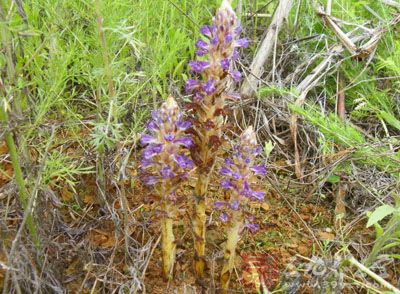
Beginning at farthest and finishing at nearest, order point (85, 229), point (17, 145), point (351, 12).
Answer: point (351, 12)
point (85, 229)
point (17, 145)

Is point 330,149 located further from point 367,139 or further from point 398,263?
point 398,263

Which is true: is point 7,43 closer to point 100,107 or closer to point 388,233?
point 100,107

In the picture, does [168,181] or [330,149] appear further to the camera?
[330,149]

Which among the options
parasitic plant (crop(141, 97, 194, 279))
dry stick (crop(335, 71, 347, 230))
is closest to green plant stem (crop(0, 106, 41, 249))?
parasitic plant (crop(141, 97, 194, 279))

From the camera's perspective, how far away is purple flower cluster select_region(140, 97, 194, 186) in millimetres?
1895

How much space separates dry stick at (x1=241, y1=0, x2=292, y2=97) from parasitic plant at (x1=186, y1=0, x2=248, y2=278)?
1127mm

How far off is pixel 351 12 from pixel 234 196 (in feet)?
6.20

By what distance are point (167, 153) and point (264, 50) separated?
1.53 meters

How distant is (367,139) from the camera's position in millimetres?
3084

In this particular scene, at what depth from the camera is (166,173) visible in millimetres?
1964

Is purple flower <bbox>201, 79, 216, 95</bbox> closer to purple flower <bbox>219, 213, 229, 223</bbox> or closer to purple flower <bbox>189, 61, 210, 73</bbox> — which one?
purple flower <bbox>189, 61, 210, 73</bbox>

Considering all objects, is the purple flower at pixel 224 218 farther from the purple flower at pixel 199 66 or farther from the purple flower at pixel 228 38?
the purple flower at pixel 228 38

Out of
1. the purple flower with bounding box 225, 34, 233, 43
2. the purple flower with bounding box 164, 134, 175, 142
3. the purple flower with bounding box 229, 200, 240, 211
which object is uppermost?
the purple flower with bounding box 225, 34, 233, 43

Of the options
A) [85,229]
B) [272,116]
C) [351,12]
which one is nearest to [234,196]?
[85,229]
